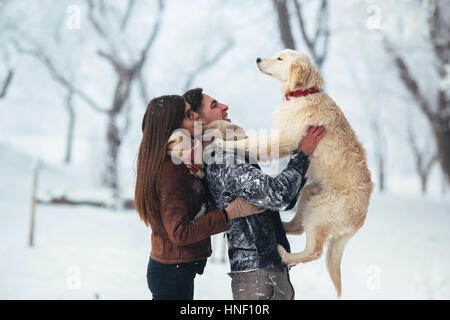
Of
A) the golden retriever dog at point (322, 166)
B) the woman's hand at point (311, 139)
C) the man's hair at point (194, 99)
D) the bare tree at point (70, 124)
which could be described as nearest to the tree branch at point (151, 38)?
the bare tree at point (70, 124)

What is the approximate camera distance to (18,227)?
7.36 metres

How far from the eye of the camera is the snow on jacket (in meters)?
1.62

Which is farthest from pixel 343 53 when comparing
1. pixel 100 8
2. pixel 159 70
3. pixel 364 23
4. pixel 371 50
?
pixel 100 8

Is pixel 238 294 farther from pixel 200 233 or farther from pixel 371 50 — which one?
pixel 371 50

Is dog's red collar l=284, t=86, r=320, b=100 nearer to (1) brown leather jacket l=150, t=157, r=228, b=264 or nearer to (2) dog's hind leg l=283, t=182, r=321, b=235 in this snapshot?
(2) dog's hind leg l=283, t=182, r=321, b=235

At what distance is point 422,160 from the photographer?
1836cm

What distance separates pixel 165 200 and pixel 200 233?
7.8 inches

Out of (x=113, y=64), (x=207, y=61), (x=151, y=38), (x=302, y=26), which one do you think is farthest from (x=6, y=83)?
(x=302, y=26)

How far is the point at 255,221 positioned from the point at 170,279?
17.8 inches

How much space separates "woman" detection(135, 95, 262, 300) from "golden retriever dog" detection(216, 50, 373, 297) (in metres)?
0.34

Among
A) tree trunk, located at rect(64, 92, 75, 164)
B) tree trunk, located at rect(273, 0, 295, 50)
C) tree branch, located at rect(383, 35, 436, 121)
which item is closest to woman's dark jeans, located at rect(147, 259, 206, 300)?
tree trunk, located at rect(273, 0, 295, 50)

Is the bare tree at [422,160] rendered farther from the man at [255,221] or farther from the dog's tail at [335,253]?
the man at [255,221]

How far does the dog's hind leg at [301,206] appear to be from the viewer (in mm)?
2215

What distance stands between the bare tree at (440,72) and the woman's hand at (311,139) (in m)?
6.00
